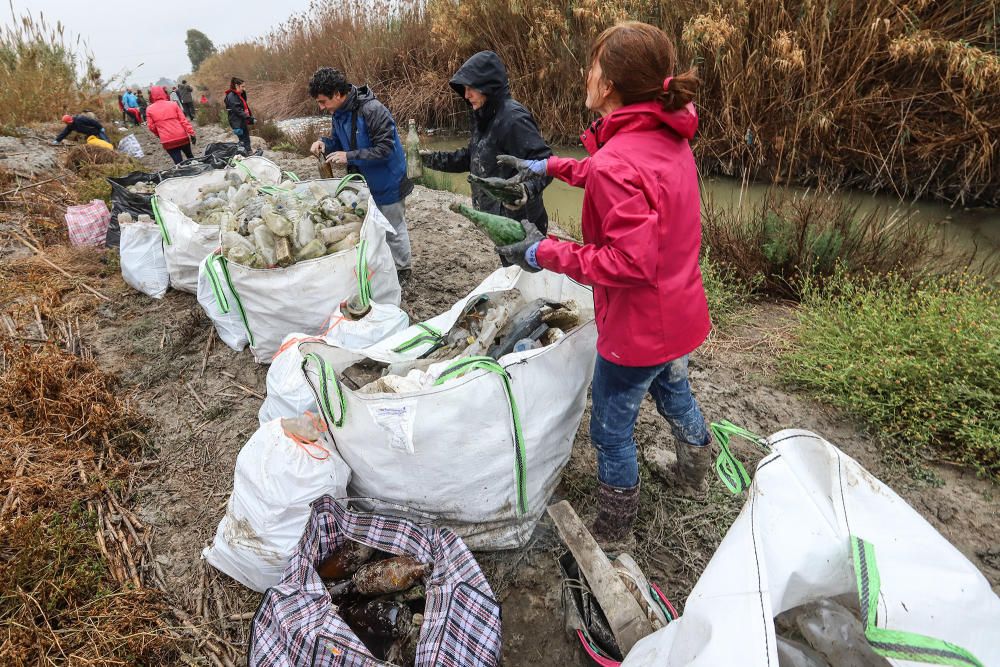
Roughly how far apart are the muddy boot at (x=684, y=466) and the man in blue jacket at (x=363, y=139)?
2.36 m

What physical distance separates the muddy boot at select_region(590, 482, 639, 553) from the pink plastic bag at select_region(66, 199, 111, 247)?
4.46m

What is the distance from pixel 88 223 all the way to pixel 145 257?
1165 mm

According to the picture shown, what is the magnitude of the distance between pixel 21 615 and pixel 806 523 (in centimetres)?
A: 216

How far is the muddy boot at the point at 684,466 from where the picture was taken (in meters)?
1.81

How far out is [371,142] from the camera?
3.18 meters

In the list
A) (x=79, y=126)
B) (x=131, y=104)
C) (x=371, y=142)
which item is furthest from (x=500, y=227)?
(x=131, y=104)

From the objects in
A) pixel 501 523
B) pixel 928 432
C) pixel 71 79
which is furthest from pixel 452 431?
pixel 71 79

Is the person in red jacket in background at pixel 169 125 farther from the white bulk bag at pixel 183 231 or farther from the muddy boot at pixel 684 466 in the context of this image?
the muddy boot at pixel 684 466

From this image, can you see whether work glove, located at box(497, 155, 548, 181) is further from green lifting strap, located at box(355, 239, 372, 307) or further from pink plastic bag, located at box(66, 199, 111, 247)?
pink plastic bag, located at box(66, 199, 111, 247)

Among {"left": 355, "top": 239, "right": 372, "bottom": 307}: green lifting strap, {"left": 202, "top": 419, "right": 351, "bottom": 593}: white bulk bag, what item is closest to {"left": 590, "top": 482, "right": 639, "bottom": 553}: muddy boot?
{"left": 202, "top": 419, "right": 351, "bottom": 593}: white bulk bag

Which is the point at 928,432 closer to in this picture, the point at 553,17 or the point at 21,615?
the point at 21,615

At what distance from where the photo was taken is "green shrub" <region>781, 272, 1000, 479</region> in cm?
197

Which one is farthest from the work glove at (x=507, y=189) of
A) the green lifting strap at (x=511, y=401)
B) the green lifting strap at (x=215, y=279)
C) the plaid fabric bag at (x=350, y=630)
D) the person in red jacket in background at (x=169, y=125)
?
the person in red jacket in background at (x=169, y=125)

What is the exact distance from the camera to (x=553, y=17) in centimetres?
639
